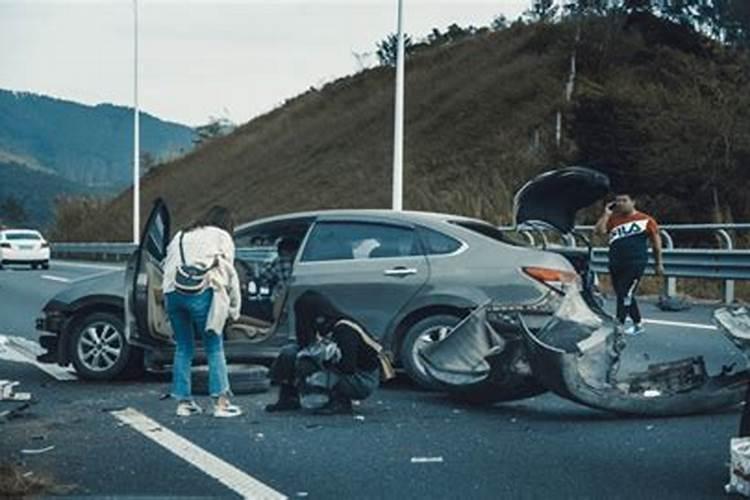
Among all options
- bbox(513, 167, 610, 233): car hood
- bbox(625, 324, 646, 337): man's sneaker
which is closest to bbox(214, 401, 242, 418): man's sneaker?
bbox(513, 167, 610, 233): car hood

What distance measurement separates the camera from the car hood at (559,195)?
10672 millimetres

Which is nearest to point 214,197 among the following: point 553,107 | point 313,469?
point 553,107

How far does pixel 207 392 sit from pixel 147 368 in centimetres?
102

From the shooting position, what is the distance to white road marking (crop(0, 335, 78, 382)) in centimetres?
1171

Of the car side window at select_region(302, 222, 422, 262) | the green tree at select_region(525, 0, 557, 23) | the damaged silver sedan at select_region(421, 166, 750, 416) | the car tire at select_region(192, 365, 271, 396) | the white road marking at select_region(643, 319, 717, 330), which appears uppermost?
the green tree at select_region(525, 0, 557, 23)

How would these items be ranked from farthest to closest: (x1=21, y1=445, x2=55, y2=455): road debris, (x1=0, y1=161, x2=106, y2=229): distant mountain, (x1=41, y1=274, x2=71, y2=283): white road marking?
1. (x1=0, y1=161, x2=106, y2=229): distant mountain
2. (x1=41, y1=274, x2=71, y2=283): white road marking
3. (x1=21, y1=445, x2=55, y2=455): road debris

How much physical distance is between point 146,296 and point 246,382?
1.13 m

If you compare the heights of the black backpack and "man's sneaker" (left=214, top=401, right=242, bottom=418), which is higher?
the black backpack

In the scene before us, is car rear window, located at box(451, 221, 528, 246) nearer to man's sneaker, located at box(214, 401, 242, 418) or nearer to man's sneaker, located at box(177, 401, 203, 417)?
man's sneaker, located at box(214, 401, 242, 418)

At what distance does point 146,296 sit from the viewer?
1006 cm

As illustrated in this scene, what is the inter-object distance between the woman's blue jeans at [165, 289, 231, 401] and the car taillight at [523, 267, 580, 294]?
261 centimetres

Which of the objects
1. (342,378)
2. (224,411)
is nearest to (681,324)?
(342,378)

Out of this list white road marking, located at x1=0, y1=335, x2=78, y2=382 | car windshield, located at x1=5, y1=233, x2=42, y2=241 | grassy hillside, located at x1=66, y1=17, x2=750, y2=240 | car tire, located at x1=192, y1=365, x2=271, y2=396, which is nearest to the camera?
car tire, located at x1=192, y1=365, x2=271, y2=396

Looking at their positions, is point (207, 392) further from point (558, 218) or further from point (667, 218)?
point (667, 218)
